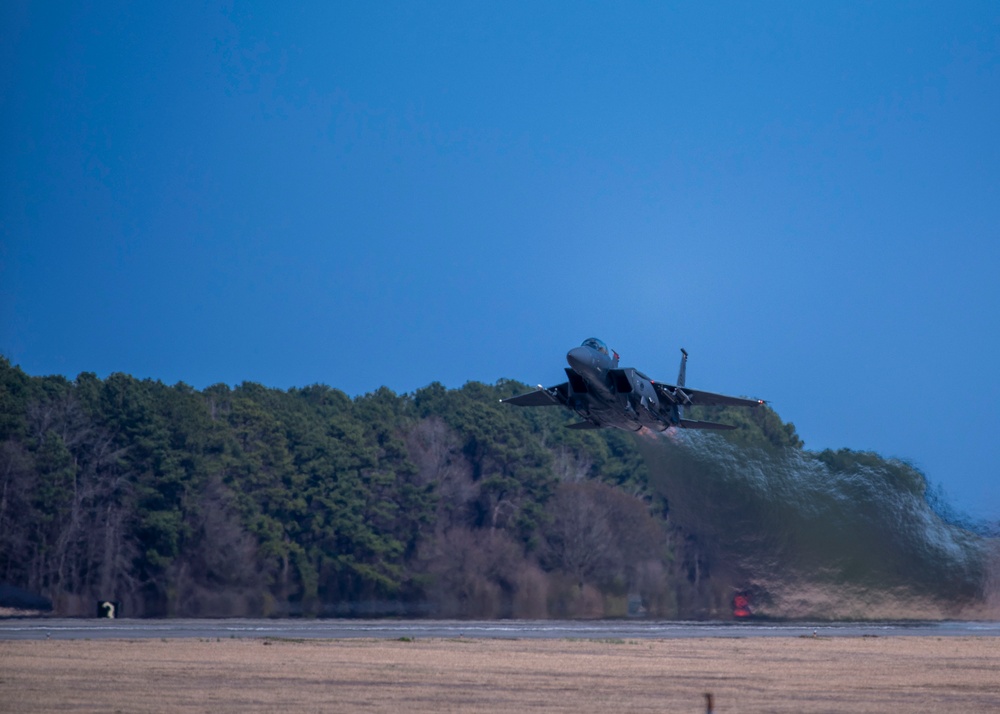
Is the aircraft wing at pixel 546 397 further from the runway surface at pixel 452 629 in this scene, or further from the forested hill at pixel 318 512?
the forested hill at pixel 318 512

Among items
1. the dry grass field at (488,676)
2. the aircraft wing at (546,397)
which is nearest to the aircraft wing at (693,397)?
the aircraft wing at (546,397)

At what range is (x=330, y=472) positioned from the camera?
6594 centimetres

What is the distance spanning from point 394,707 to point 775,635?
22.8 meters

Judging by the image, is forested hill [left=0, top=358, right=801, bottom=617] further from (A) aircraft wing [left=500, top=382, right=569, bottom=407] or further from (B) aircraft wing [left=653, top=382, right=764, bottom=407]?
(A) aircraft wing [left=500, top=382, right=569, bottom=407]

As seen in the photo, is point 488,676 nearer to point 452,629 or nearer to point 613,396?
point 613,396

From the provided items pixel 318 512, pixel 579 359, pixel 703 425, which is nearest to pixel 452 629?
pixel 703 425

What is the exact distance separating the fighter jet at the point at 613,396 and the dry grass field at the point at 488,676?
22.7 feet

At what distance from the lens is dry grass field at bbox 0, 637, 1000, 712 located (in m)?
21.7

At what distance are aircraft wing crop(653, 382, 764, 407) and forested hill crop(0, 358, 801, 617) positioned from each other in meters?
7.66

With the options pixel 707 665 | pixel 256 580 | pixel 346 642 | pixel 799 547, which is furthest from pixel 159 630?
pixel 799 547

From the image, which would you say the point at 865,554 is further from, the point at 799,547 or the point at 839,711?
the point at 839,711

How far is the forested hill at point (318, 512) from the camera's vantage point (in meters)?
51.6

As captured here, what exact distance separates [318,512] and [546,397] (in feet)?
103

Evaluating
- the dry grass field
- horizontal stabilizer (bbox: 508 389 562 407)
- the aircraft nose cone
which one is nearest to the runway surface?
the dry grass field
